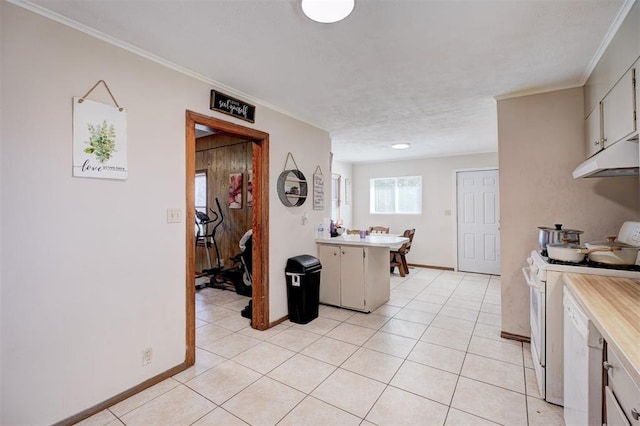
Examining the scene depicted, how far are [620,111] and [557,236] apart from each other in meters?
0.92

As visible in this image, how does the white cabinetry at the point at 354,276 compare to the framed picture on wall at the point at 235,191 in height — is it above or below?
below

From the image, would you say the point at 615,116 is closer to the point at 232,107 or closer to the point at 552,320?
the point at 552,320

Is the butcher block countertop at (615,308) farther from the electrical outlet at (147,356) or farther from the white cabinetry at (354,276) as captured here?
the electrical outlet at (147,356)

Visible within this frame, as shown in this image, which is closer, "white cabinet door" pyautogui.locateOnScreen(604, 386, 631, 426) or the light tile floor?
"white cabinet door" pyautogui.locateOnScreen(604, 386, 631, 426)

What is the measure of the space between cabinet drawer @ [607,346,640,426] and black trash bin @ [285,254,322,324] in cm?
254

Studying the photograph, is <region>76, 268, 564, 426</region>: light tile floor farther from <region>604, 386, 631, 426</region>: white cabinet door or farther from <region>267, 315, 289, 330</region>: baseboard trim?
<region>604, 386, 631, 426</region>: white cabinet door

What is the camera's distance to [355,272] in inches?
145

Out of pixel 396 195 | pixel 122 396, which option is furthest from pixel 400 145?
pixel 122 396

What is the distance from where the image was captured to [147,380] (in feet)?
7.00

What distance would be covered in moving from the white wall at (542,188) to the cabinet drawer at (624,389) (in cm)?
186

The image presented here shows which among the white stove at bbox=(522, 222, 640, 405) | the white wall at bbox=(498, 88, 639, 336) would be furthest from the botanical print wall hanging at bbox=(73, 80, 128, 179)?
the white wall at bbox=(498, 88, 639, 336)

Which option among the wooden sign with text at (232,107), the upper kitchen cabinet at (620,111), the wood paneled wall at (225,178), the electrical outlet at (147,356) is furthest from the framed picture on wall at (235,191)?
the upper kitchen cabinet at (620,111)

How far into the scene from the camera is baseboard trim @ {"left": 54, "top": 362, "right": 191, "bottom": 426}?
1.77m

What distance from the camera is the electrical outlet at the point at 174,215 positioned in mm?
2264
